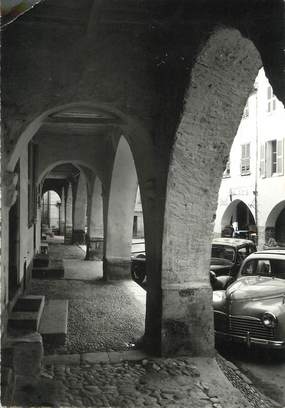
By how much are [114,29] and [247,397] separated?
4.16 m

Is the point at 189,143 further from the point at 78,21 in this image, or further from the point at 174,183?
the point at 78,21

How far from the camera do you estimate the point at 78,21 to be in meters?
4.91

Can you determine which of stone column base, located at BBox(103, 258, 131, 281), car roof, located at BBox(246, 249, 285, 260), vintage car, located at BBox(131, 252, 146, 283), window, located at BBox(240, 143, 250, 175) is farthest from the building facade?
car roof, located at BBox(246, 249, 285, 260)

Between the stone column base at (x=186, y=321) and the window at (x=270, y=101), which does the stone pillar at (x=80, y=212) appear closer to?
the window at (x=270, y=101)

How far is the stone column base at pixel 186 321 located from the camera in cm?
505

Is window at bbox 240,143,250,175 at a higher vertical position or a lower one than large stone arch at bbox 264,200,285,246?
higher

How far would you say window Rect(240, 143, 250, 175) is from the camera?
790 inches

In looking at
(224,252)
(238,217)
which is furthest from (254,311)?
(238,217)

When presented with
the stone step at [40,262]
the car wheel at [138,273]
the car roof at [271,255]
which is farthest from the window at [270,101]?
the car roof at [271,255]

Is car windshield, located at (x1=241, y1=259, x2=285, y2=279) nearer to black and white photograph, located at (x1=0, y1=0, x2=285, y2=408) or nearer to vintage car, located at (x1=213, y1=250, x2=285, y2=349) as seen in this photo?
vintage car, located at (x1=213, y1=250, x2=285, y2=349)

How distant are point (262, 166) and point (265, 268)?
11.7 meters

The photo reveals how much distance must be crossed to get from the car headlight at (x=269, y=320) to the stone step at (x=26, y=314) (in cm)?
296

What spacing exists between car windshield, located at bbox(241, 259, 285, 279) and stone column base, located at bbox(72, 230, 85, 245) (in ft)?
42.9

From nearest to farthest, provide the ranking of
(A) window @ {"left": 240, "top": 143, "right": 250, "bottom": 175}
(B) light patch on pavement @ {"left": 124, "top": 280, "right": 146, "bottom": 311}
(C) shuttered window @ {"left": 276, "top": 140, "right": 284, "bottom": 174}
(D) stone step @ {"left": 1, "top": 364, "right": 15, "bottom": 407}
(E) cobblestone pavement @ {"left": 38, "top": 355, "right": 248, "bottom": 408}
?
1. (D) stone step @ {"left": 1, "top": 364, "right": 15, "bottom": 407}
2. (E) cobblestone pavement @ {"left": 38, "top": 355, "right": 248, "bottom": 408}
3. (B) light patch on pavement @ {"left": 124, "top": 280, "right": 146, "bottom": 311}
4. (C) shuttered window @ {"left": 276, "top": 140, "right": 284, "bottom": 174}
5. (A) window @ {"left": 240, "top": 143, "right": 250, "bottom": 175}
